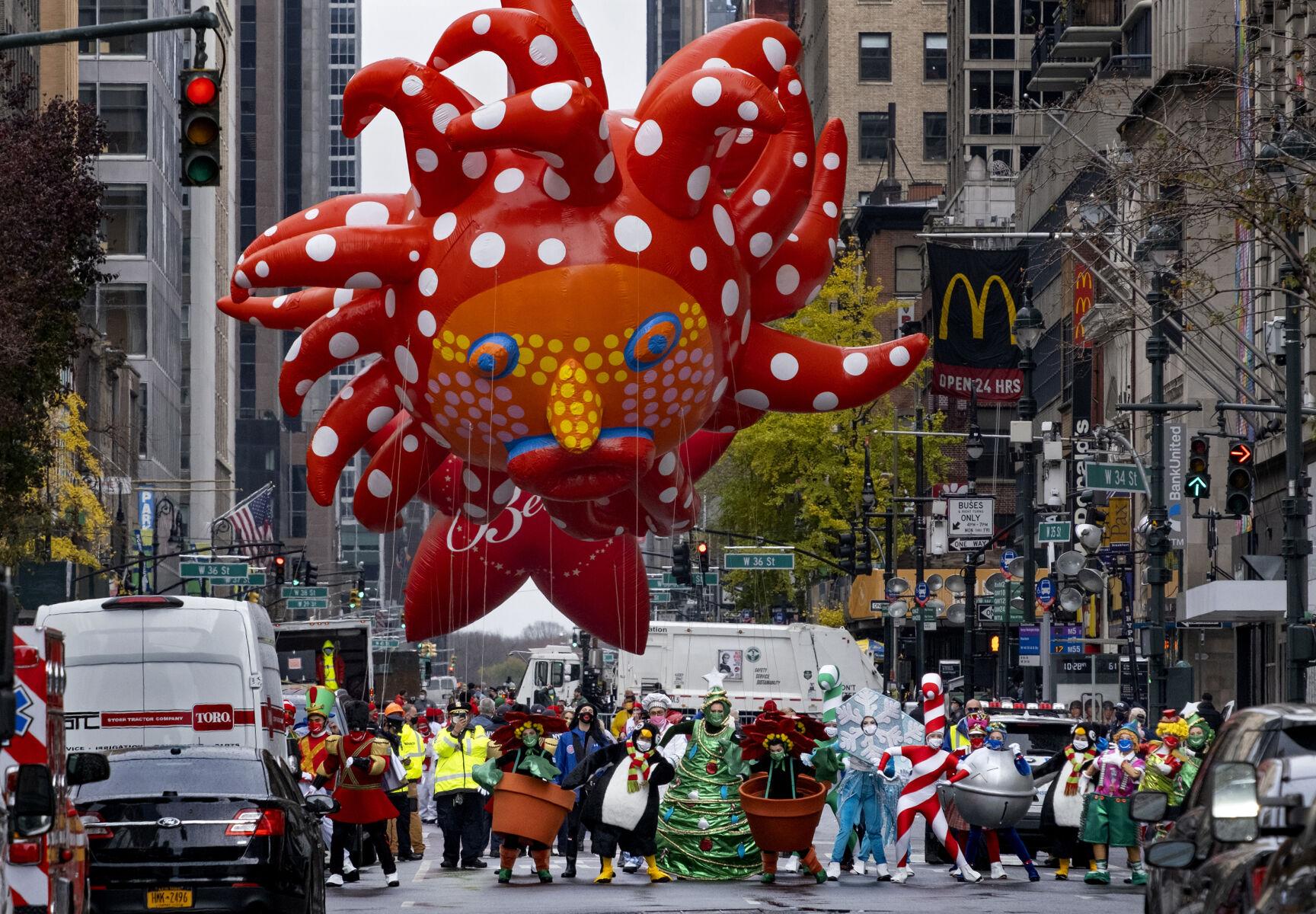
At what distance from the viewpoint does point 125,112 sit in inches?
3543

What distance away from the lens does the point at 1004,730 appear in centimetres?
2605

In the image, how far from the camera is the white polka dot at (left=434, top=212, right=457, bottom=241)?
15055mm

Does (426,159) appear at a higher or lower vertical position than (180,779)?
higher

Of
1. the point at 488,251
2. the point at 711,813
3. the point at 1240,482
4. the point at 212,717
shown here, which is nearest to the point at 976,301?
the point at 1240,482

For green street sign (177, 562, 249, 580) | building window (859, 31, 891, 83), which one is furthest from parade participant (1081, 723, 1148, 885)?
building window (859, 31, 891, 83)

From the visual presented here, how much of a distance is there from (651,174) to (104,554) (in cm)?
5327

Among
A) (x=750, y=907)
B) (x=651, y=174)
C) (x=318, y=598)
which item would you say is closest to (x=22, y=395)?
(x=750, y=907)

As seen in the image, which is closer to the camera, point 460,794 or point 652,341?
point 652,341

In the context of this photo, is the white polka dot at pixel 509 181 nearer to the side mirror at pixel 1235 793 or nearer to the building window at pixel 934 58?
the side mirror at pixel 1235 793

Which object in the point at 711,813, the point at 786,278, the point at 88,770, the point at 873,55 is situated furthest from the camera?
the point at 873,55

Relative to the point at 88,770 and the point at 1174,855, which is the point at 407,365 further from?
the point at 1174,855

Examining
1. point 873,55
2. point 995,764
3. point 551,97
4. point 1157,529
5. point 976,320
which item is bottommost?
point 995,764

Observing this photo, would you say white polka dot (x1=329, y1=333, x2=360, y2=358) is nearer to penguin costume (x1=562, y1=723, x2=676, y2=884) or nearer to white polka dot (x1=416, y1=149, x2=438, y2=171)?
white polka dot (x1=416, y1=149, x2=438, y2=171)

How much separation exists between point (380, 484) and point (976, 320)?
34.9 m
